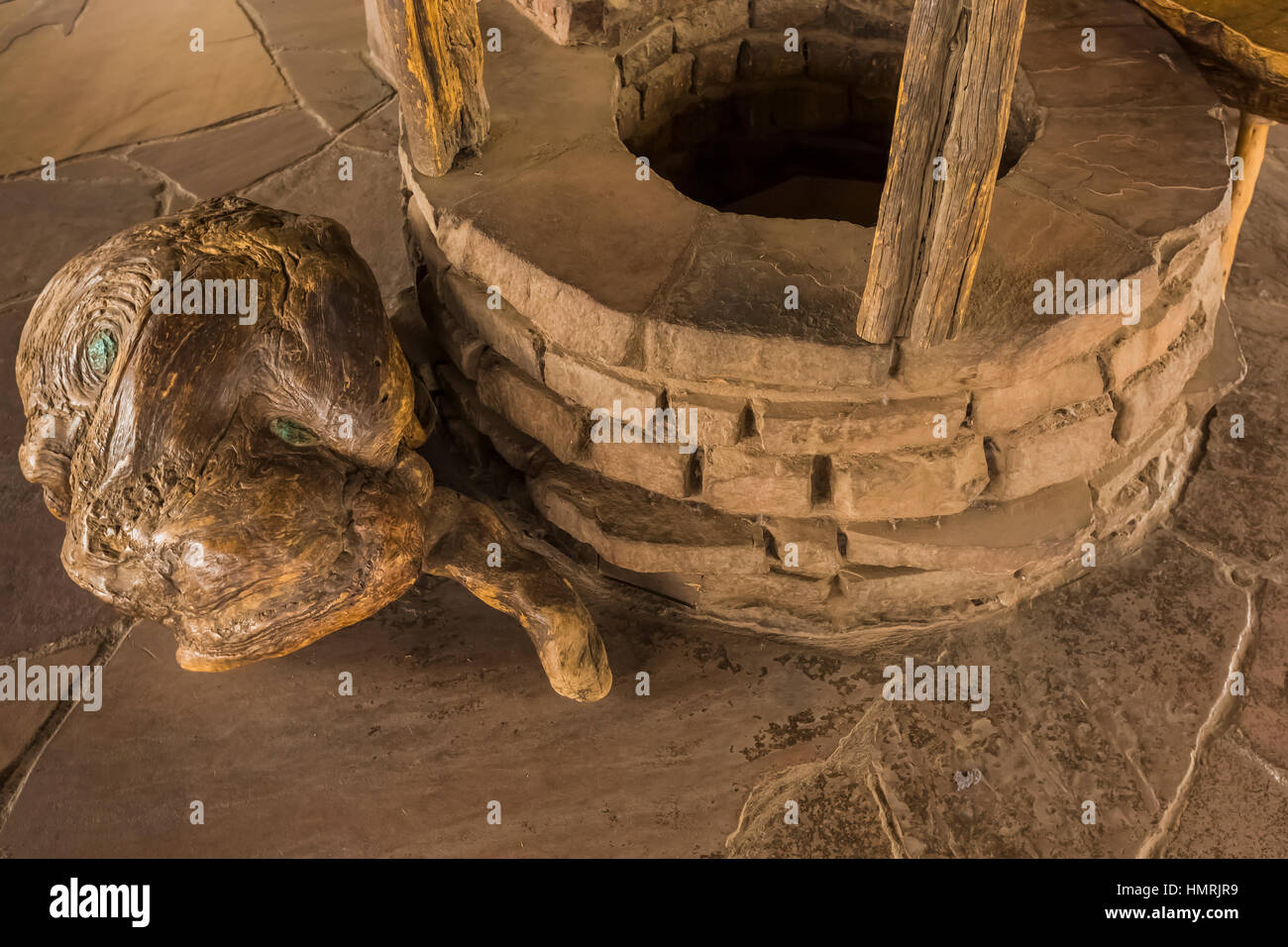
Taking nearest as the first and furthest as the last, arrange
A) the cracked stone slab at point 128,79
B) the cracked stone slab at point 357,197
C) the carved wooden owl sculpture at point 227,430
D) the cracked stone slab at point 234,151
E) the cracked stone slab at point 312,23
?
the carved wooden owl sculpture at point 227,430
the cracked stone slab at point 357,197
the cracked stone slab at point 234,151
the cracked stone slab at point 128,79
the cracked stone slab at point 312,23

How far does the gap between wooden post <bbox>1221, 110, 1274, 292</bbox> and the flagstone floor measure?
565 millimetres

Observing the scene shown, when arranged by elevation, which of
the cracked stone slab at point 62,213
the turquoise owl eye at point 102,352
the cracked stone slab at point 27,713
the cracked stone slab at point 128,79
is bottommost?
the cracked stone slab at point 27,713

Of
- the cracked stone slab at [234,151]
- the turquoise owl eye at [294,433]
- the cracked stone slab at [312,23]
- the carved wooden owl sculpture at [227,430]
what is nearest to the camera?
the carved wooden owl sculpture at [227,430]

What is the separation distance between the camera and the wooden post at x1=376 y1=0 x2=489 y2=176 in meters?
2.81

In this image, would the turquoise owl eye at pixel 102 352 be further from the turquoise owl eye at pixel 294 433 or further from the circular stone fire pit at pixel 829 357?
the circular stone fire pit at pixel 829 357

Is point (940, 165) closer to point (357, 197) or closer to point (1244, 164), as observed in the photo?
point (1244, 164)

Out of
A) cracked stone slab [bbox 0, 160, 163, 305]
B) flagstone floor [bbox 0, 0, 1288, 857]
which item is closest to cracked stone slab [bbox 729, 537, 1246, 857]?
flagstone floor [bbox 0, 0, 1288, 857]

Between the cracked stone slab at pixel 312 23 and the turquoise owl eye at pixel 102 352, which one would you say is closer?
the turquoise owl eye at pixel 102 352

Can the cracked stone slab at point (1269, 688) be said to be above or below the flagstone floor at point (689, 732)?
above

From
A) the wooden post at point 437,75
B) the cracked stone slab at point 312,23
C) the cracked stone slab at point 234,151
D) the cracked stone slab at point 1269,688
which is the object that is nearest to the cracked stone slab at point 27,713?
the wooden post at point 437,75

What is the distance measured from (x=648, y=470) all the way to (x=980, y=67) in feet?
4.03

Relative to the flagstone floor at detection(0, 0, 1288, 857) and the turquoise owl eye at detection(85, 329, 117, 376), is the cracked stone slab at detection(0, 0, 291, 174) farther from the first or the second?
the turquoise owl eye at detection(85, 329, 117, 376)

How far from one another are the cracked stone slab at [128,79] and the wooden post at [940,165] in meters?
3.60

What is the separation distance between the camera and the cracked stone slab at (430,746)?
274 centimetres
